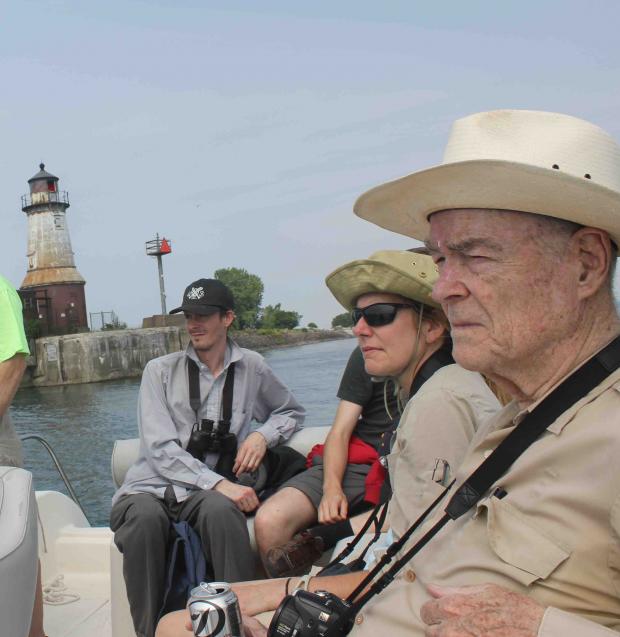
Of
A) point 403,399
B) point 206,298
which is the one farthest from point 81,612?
point 403,399

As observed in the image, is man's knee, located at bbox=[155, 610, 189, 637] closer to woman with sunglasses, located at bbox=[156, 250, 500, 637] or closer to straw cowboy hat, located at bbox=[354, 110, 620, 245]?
woman with sunglasses, located at bbox=[156, 250, 500, 637]

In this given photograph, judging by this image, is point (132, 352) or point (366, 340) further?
point (132, 352)

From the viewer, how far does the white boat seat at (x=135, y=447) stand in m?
3.81

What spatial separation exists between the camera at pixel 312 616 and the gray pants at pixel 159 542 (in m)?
1.39

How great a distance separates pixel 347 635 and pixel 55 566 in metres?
2.94

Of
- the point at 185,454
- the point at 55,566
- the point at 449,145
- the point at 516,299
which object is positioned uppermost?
the point at 449,145

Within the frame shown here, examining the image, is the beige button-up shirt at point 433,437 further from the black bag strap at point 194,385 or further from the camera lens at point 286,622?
the black bag strap at point 194,385

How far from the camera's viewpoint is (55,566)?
397 centimetres

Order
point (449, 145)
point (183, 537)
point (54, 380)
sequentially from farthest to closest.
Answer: point (54, 380)
point (183, 537)
point (449, 145)

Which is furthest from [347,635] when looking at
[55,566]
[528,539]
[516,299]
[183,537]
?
[55,566]

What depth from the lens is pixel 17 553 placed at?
2.04 meters

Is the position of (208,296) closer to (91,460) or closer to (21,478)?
(21,478)

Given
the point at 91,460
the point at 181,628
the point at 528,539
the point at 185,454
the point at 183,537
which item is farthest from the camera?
the point at 91,460

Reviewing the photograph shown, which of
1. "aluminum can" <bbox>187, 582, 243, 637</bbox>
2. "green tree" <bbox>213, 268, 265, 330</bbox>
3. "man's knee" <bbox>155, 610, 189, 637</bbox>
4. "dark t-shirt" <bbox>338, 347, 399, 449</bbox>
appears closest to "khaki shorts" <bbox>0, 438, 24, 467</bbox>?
"man's knee" <bbox>155, 610, 189, 637</bbox>
